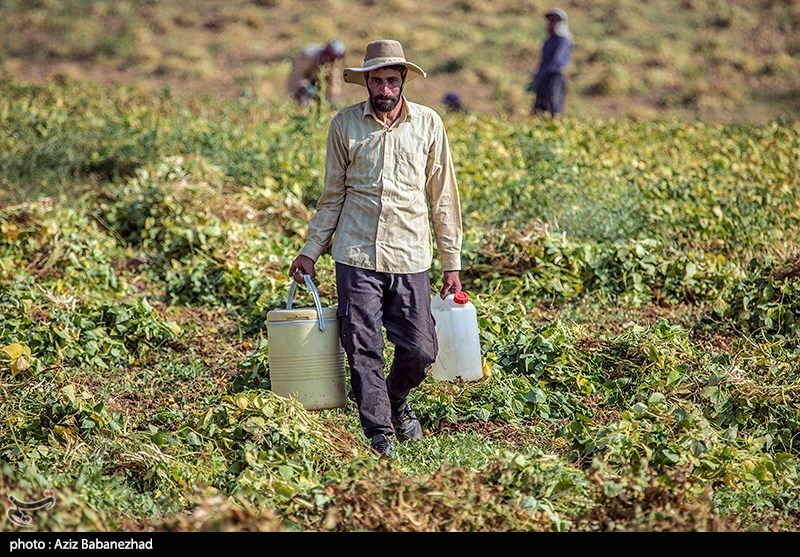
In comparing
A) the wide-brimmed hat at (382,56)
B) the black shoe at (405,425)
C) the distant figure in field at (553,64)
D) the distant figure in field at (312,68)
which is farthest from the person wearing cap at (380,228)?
the distant figure in field at (312,68)

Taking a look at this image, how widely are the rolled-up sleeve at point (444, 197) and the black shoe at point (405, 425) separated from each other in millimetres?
698

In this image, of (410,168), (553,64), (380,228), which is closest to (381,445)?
(380,228)

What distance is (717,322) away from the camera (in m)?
6.15

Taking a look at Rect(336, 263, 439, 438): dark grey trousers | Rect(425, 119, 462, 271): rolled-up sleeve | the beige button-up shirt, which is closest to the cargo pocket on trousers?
Rect(336, 263, 439, 438): dark grey trousers

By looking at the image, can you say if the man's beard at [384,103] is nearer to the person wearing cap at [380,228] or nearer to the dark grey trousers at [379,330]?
the person wearing cap at [380,228]

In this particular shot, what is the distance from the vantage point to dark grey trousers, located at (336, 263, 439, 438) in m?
4.27

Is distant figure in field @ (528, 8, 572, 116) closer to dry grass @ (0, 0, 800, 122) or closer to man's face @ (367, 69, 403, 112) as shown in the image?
dry grass @ (0, 0, 800, 122)

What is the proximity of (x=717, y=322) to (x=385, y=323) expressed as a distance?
2.64m

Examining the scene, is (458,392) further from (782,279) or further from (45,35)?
(45,35)

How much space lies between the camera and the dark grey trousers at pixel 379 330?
427cm

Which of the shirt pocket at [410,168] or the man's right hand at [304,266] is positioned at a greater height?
the shirt pocket at [410,168]

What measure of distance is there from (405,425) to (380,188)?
1.10 meters

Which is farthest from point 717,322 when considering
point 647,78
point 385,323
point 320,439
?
point 647,78

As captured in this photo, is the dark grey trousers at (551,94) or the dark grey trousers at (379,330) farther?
the dark grey trousers at (551,94)
